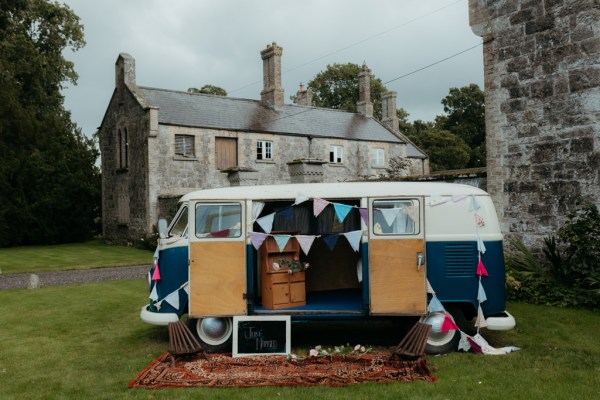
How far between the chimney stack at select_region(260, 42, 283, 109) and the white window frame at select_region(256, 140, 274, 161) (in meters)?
3.50

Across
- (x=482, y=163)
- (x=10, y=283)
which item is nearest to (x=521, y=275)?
(x=10, y=283)

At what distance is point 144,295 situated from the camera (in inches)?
528

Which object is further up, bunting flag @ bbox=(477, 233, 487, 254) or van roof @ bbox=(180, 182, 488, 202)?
van roof @ bbox=(180, 182, 488, 202)

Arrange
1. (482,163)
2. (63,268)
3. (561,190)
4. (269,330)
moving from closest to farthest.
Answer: (269,330)
(561,190)
(63,268)
(482,163)

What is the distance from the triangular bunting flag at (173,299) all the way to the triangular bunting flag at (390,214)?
3.16 m

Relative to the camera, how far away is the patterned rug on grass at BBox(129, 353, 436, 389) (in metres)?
6.52

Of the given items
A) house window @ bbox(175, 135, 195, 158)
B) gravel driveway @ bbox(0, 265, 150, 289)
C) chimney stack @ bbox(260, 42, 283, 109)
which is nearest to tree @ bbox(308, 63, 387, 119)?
chimney stack @ bbox(260, 42, 283, 109)

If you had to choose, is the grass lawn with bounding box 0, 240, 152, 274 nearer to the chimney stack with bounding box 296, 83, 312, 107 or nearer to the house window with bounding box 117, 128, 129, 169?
the house window with bounding box 117, 128, 129, 169

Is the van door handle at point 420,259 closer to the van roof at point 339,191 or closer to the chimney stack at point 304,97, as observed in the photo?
the van roof at point 339,191

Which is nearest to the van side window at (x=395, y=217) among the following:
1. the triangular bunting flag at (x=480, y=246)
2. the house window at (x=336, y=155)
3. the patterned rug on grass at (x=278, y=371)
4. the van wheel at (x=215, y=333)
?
the triangular bunting flag at (x=480, y=246)

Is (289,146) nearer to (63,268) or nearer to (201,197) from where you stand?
(63,268)

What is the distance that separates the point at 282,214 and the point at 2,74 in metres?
25.4

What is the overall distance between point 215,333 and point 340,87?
48.6 metres

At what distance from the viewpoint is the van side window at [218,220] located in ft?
26.4
